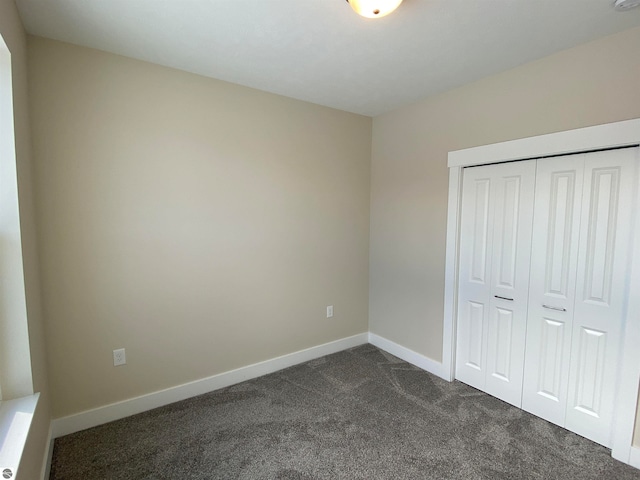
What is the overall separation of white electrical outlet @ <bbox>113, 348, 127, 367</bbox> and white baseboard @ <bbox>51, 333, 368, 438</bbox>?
0.30 meters

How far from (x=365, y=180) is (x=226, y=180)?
5.24ft

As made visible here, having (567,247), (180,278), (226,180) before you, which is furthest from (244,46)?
(567,247)

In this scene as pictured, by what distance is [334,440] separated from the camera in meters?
2.05

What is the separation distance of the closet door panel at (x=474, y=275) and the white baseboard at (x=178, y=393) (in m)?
1.30

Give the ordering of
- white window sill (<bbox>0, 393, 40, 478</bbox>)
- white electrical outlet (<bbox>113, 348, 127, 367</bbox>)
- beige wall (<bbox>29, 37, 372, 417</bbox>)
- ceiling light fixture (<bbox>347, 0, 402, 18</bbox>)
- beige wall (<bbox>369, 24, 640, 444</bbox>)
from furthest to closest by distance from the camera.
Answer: white electrical outlet (<bbox>113, 348, 127, 367</bbox>), beige wall (<bbox>29, 37, 372, 417</bbox>), beige wall (<bbox>369, 24, 640, 444</bbox>), ceiling light fixture (<bbox>347, 0, 402, 18</bbox>), white window sill (<bbox>0, 393, 40, 478</bbox>)

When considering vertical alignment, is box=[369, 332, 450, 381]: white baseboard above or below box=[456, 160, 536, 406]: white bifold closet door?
below

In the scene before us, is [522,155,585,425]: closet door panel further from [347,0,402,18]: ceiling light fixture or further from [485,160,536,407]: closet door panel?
[347,0,402,18]: ceiling light fixture

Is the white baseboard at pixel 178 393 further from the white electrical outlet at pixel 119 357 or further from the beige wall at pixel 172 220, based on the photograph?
the white electrical outlet at pixel 119 357

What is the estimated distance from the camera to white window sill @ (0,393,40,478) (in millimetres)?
1229

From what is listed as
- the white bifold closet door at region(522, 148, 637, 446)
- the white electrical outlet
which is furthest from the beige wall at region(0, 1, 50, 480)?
the white bifold closet door at region(522, 148, 637, 446)

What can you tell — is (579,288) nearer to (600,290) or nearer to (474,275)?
(600,290)

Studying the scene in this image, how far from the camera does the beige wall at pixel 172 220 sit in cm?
203

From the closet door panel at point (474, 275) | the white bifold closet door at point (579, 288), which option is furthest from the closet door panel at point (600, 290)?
the closet door panel at point (474, 275)

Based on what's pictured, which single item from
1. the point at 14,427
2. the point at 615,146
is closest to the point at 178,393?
the point at 14,427
